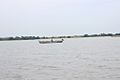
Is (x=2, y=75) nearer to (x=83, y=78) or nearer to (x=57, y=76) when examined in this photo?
(x=57, y=76)

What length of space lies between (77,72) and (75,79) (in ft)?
17.4

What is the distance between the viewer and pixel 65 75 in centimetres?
3628

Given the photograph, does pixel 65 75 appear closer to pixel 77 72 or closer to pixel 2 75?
pixel 77 72

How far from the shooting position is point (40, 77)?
35281mm

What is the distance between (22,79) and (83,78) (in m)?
5.98

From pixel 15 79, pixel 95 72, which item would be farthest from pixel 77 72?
pixel 15 79

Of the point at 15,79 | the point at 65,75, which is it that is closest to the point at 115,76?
the point at 65,75

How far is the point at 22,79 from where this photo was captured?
113 feet

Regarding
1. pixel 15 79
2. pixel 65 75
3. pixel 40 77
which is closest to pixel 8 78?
pixel 15 79

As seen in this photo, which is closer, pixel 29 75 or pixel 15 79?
pixel 15 79

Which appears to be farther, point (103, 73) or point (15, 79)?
point (103, 73)

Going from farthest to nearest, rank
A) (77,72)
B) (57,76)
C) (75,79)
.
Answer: (77,72)
(57,76)
(75,79)

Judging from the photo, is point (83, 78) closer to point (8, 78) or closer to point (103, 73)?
point (103, 73)

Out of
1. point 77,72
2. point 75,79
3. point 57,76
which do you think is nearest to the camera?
point 75,79
